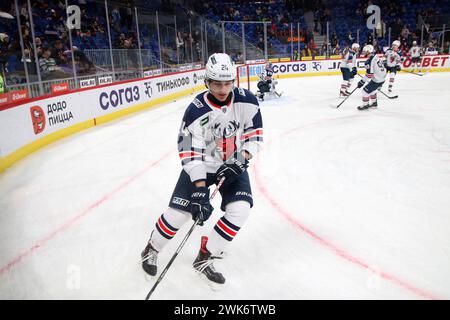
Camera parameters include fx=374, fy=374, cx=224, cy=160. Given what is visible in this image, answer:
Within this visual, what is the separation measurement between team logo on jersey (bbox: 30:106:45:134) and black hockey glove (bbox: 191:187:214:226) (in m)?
4.97

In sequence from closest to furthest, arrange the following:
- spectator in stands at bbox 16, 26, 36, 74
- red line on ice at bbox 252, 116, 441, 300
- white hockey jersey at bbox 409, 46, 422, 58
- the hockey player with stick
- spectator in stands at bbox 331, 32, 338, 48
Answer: red line on ice at bbox 252, 116, 441, 300 < spectator in stands at bbox 16, 26, 36, 74 < the hockey player with stick < white hockey jersey at bbox 409, 46, 422, 58 < spectator in stands at bbox 331, 32, 338, 48

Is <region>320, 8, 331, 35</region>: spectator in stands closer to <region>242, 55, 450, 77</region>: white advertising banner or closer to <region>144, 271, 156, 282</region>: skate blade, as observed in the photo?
<region>242, 55, 450, 77</region>: white advertising banner

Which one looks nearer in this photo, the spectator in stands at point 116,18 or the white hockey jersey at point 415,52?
the spectator in stands at point 116,18

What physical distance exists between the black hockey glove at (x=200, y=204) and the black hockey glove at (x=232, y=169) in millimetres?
169

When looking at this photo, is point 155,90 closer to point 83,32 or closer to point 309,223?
point 83,32

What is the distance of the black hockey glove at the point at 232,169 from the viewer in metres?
2.34

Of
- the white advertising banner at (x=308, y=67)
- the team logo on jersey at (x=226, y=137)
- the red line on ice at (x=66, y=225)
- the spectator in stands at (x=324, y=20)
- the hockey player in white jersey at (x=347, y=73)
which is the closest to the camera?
the team logo on jersey at (x=226, y=137)

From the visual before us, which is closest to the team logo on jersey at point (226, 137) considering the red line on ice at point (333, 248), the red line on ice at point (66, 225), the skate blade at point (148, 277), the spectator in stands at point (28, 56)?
the skate blade at point (148, 277)

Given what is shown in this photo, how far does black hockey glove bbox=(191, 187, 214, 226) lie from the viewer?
2238mm

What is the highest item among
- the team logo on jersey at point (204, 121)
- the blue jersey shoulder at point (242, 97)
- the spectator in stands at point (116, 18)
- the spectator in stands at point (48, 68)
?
the spectator in stands at point (116, 18)

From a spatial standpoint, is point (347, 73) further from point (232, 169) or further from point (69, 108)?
point (232, 169)

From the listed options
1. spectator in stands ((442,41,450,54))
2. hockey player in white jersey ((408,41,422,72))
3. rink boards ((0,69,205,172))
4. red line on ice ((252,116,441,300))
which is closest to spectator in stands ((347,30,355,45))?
hockey player in white jersey ((408,41,422,72))

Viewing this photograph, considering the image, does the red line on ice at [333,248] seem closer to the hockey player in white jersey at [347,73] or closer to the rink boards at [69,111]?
Answer: the rink boards at [69,111]

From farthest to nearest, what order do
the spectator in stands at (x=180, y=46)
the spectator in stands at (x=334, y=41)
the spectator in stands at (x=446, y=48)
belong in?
1. the spectator in stands at (x=334, y=41)
2. the spectator in stands at (x=446, y=48)
3. the spectator in stands at (x=180, y=46)
